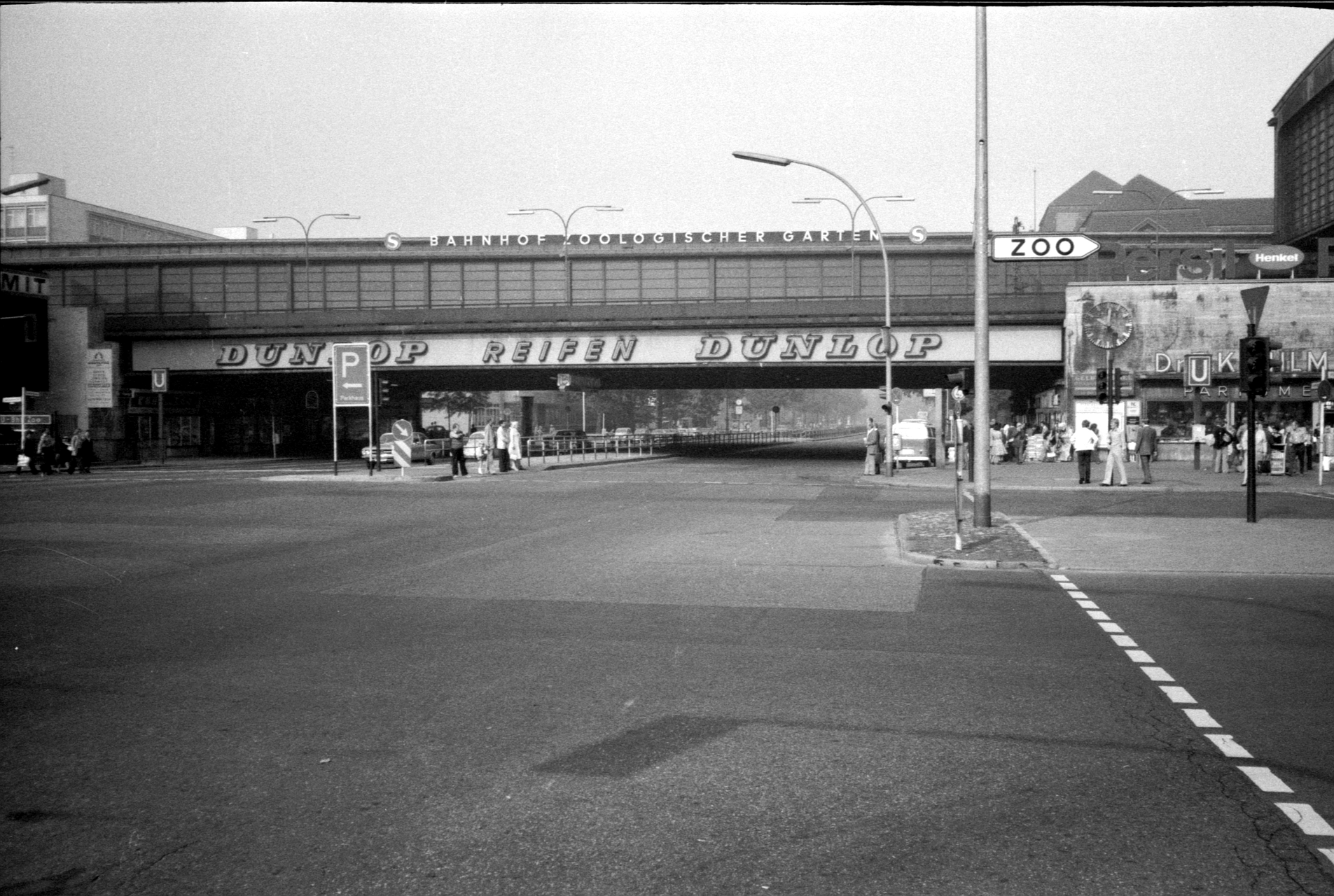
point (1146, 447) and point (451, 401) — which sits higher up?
point (451, 401)

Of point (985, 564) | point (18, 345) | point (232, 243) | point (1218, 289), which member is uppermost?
point (232, 243)

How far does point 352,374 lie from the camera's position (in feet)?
121

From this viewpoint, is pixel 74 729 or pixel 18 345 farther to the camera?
pixel 18 345

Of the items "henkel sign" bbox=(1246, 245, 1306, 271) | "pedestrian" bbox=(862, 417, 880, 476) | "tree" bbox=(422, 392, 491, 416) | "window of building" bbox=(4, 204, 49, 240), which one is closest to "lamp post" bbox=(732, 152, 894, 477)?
"pedestrian" bbox=(862, 417, 880, 476)

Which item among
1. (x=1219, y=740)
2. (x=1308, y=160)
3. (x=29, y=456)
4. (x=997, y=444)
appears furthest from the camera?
(x=1308, y=160)

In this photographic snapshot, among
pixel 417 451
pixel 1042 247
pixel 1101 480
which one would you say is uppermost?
pixel 1042 247

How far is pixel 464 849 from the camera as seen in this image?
14.4 ft

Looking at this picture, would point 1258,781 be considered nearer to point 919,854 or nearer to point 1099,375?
point 919,854

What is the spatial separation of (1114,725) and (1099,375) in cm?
2691

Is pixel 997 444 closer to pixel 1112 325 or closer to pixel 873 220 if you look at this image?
pixel 1112 325

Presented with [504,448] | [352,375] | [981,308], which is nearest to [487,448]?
[504,448]

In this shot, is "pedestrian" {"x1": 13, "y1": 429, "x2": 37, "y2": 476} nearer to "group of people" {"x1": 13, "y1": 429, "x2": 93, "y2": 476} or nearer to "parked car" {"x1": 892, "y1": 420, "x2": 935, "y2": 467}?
"group of people" {"x1": 13, "y1": 429, "x2": 93, "y2": 476}

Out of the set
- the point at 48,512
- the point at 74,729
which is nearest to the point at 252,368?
the point at 48,512

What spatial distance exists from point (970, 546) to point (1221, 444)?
25.5m
